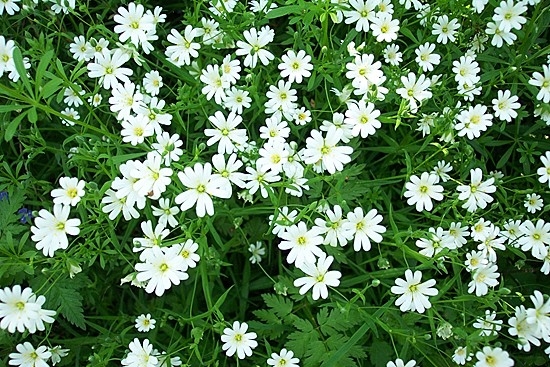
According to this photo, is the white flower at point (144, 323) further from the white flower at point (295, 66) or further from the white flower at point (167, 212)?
the white flower at point (295, 66)

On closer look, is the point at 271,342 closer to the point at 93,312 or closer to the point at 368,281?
the point at 368,281

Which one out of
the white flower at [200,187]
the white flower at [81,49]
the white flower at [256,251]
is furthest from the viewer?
the white flower at [81,49]

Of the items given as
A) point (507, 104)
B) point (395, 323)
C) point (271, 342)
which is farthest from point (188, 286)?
point (507, 104)

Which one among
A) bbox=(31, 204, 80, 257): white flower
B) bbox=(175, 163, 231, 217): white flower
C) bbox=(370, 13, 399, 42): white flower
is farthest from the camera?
bbox=(370, 13, 399, 42): white flower

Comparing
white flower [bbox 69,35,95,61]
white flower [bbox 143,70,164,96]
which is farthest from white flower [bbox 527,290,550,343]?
white flower [bbox 69,35,95,61]

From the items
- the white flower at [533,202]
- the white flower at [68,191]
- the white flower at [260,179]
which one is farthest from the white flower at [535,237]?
the white flower at [68,191]

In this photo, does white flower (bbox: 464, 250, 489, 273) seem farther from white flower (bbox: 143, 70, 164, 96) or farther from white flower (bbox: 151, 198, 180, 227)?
white flower (bbox: 143, 70, 164, 96)
